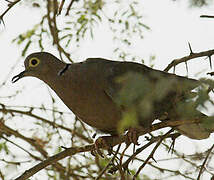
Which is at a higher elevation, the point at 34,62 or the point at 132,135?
the point at 34,62

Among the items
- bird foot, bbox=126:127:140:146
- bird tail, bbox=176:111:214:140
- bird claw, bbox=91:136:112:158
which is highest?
bird foot, bbox=126:127:140:146

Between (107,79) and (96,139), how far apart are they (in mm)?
411

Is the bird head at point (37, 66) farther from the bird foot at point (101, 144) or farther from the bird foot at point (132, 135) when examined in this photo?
the bird foot at point (132, 135)

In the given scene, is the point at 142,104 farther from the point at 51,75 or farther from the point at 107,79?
the point at 51,75

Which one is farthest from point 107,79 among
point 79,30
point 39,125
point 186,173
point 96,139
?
point 39,125

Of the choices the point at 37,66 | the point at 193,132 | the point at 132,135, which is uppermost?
the point at 37,66

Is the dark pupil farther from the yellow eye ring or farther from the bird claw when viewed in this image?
the bird claw

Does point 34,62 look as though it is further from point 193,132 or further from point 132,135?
point 193,132

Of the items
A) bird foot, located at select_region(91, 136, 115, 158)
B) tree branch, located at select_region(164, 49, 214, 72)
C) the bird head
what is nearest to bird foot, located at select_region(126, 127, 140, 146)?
bird foot, located at select_region(91, 136, 115, 158)

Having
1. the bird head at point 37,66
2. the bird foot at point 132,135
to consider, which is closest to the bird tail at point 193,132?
the bird foot at point 132,135

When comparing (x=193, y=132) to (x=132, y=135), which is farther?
(x=193, y=132)

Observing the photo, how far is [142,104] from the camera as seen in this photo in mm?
1113

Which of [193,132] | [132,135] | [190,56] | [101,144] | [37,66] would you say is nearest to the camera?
[190,56]

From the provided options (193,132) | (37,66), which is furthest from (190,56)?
(37,66)
